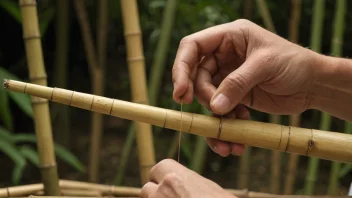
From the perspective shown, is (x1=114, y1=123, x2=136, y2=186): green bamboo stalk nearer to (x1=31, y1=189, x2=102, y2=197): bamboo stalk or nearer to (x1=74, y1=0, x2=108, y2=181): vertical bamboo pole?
(x1=74, y1=0, x2=108, y2=181): vertical bamboo pole

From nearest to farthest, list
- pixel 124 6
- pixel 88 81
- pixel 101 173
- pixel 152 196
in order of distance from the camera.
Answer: pixel 152 196, pixel 124 6, pixel 101 173, pixel 88 81

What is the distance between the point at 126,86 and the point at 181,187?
1555mm

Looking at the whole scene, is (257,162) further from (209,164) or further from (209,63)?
(209,63)

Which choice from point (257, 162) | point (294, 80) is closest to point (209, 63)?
point (294, 80)

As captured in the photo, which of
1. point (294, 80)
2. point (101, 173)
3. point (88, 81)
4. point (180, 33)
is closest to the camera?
point (294, 80)

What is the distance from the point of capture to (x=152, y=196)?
0.65 m

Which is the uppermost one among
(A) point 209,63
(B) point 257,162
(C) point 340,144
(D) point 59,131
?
(A) point 209,63

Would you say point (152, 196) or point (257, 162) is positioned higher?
point (152, 196)

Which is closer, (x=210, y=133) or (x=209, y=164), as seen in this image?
(x=210, y=133)

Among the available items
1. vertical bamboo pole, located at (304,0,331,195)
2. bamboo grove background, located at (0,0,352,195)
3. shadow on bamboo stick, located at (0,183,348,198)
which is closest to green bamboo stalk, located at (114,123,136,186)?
bamboo grove background, located at (0,0,352,195)

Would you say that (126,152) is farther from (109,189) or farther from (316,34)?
(316,34)

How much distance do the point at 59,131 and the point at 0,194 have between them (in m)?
1.08

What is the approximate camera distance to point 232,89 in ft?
2.32

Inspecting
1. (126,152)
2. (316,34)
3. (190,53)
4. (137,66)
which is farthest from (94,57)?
(190,53)
